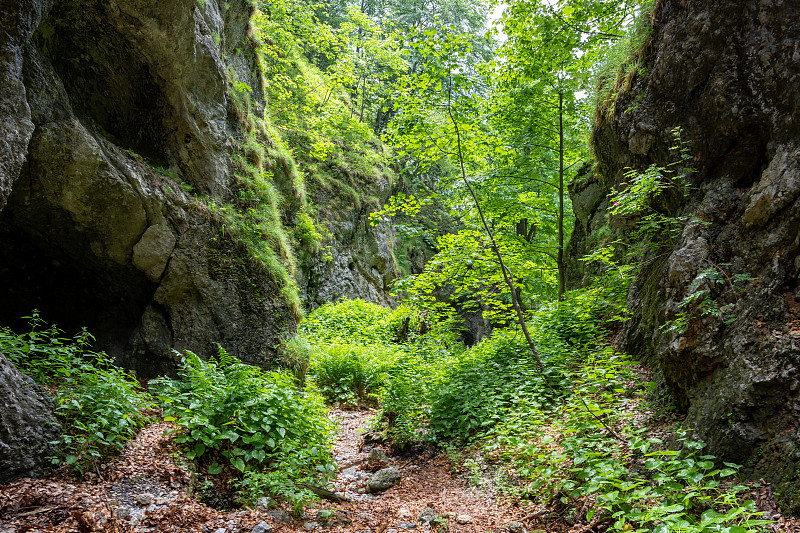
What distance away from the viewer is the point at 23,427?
136 inches

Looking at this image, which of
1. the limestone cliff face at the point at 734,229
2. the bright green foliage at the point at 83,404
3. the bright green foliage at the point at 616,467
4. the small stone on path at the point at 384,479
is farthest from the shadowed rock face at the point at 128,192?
the limestone cliff face at the point at 734,229

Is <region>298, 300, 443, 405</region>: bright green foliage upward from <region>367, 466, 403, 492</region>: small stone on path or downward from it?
upward

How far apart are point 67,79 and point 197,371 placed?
5056 millimetres

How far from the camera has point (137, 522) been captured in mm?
3305

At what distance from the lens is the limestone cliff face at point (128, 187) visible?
5.36 m

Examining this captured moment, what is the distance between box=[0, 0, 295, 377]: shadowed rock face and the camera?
543 centimetres

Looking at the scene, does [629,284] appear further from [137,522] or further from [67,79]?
[67,79]

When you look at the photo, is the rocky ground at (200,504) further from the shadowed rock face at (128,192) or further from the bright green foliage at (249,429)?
the shadowed rock face at (128,192)

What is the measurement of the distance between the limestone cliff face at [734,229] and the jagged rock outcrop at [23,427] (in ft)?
19.3

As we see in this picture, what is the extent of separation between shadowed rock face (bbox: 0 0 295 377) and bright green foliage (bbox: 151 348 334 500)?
1690 millimetres

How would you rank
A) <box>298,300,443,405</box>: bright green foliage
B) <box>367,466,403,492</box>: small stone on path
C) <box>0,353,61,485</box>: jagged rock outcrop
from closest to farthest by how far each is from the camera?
<box>0,353,61,485</box>: jagged rock outcrop < <box>367,466,403,492</box>: small stone on path < <box>298,300,443,405</box>: bright green foliage

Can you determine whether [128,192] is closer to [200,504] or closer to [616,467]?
[200,504]

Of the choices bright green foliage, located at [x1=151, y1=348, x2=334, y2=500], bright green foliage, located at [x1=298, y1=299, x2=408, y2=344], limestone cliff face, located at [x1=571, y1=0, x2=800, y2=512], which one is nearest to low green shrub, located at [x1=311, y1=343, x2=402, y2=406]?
bright green foliage, located at [x1=298, y1=299, x2=408, y2=344]

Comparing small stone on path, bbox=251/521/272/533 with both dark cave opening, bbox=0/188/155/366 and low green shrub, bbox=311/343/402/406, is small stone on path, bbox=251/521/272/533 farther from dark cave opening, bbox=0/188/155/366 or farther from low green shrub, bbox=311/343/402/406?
low green shrub, bbox=311/343/402/406
